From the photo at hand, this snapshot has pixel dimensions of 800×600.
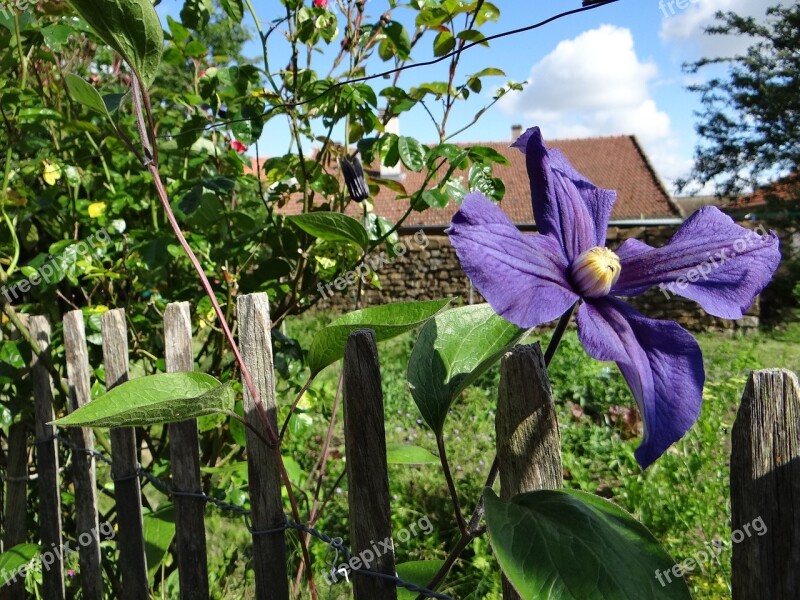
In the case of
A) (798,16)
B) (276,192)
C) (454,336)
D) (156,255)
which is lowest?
(454,336)

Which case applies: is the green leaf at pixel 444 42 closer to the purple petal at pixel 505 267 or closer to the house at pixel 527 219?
the purple petal at pixel 505 267

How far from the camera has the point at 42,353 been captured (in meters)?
1.63

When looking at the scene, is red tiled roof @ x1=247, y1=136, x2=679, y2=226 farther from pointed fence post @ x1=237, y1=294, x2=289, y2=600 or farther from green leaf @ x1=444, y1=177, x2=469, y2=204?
pointed fence post @ x1=237, y1=294, x2=289, y2=600

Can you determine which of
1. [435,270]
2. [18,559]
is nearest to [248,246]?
→ [18,559]

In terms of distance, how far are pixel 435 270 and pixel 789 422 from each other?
31.3 ft

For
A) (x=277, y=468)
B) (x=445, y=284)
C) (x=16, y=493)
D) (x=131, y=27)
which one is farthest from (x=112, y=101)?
(x=445, y=284)

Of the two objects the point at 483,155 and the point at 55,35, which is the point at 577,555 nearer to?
the point at 483,155

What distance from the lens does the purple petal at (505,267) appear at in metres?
0.56

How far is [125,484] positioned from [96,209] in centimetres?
82

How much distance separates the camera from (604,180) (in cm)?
1941

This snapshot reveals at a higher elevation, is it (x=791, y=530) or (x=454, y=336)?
(x=454, y=336)

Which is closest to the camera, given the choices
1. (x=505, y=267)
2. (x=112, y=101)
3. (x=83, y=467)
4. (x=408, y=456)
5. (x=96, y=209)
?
(x=505, y=267)

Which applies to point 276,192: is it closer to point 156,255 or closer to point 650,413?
point 156,255

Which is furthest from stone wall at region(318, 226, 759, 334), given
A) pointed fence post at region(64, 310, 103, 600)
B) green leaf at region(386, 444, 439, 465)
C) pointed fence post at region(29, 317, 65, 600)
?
green leaf at region(386, 444, 439, 465)
